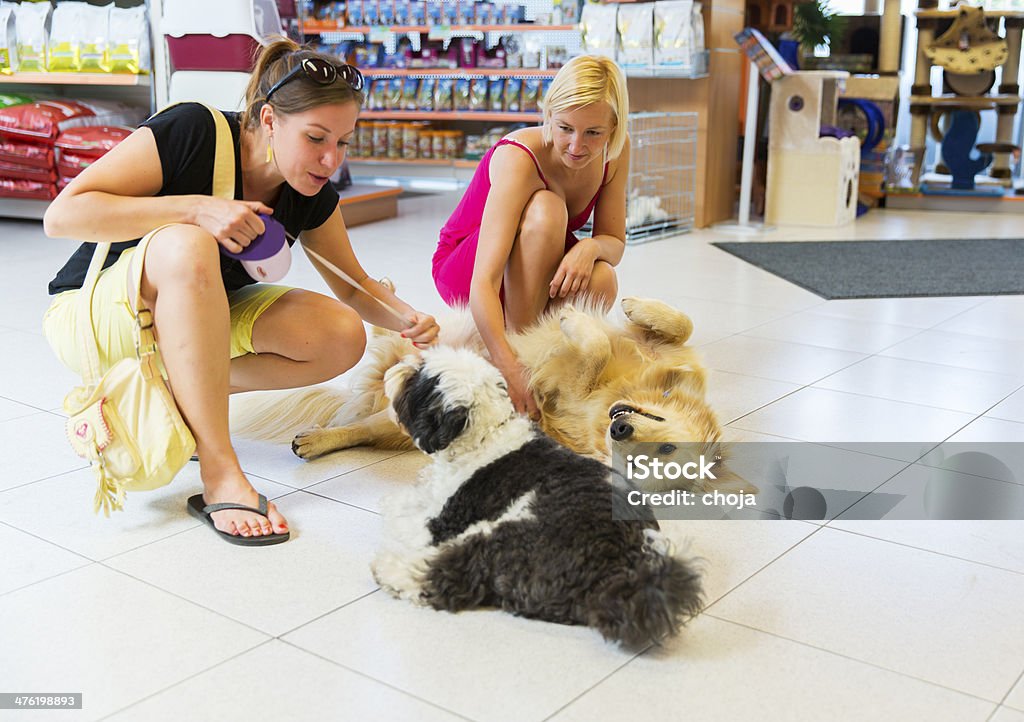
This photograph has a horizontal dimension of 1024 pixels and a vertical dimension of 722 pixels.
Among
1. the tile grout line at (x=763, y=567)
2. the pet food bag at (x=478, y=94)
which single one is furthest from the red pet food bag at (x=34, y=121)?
the tile grout line at (x=763, y=567)

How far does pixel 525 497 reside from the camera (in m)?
1.41

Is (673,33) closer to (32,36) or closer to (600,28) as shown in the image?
(600,28)

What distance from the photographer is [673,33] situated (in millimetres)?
4738

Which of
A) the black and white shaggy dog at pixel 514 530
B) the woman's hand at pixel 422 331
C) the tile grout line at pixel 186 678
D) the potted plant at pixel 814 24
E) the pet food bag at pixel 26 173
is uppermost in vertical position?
the potted plant at pixel 814 24

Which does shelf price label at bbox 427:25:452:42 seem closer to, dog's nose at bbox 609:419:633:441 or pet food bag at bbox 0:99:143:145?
pet food bag at bbox 0:99:143:145

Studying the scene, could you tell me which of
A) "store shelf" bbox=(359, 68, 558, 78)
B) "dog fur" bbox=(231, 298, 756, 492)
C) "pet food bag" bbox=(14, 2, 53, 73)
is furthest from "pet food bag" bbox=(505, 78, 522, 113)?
"dog fur" bbox=(231, 298, 756, 492)

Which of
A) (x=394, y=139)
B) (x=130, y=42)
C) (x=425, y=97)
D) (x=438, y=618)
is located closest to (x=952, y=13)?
(x=425, y=97)

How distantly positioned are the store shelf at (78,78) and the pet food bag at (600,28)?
7.77 ft

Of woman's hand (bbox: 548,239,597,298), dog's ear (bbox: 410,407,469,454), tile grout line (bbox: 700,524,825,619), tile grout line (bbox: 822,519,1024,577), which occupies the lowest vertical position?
tile grout line (bbox: 700,524,825,619)

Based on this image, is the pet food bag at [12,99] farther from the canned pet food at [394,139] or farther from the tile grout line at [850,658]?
the tile grout line at [850,658]

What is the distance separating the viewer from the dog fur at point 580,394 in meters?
1.89

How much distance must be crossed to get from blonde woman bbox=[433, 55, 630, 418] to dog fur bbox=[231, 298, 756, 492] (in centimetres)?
7

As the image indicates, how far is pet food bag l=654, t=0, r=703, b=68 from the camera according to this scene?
4703mm

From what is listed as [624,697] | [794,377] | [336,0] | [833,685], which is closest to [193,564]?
[624,697]
